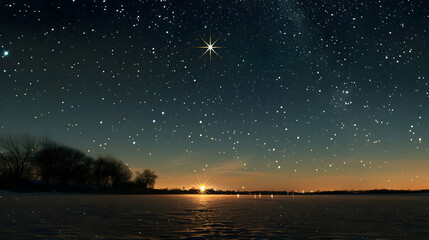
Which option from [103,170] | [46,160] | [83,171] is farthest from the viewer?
[103,170]

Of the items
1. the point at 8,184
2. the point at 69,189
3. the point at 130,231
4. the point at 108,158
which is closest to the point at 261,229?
the point at 130,231

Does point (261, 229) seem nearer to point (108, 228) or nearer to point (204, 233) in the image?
point (204, 233)

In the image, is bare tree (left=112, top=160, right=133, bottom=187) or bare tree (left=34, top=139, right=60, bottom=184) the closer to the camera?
bare tree (left=34, top=139, right=60, bottom=184)

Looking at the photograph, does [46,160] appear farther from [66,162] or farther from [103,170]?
[103,170]

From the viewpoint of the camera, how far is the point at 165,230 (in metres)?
15.0

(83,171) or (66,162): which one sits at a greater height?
(66,162)

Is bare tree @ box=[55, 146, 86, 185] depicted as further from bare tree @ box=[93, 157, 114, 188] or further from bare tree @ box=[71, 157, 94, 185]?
bare tree @ box=[93, 157, 114, 188]

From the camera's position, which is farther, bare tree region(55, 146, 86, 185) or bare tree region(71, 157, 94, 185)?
bare tree region(71, 157, 94, 185)

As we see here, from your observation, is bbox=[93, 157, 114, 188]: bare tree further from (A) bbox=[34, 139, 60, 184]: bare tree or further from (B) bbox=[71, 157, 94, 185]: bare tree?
(A) bbox=[34, 139, 60, 184]: bare tree

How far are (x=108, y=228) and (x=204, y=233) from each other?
175 inches

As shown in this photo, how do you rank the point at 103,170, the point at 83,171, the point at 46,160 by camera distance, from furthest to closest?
the point at 103,170
the point at 83,171
the point at 46,160

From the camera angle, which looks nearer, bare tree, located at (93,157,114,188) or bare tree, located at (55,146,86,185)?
bare tree, located at (55,146,86,185)

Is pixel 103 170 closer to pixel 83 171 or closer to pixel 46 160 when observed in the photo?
pixel 83 171

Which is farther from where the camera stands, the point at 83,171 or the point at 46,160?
the point at 83,171
